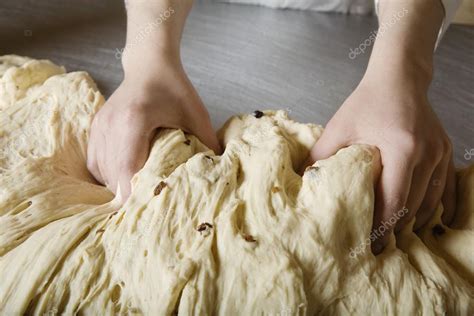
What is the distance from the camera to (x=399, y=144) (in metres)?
0.92

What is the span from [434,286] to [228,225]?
0.38 meters

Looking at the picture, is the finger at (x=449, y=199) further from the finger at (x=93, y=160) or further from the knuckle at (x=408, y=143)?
the finger at (x=93, y=160)

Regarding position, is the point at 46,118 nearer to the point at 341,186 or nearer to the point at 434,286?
the point at 341,186

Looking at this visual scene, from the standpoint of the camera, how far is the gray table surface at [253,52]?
5.41 ft

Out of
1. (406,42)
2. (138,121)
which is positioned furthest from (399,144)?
(138,121)

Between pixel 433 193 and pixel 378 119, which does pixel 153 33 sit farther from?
pixel 433 193

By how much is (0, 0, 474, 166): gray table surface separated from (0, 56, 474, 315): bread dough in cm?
64

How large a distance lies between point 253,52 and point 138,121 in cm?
96

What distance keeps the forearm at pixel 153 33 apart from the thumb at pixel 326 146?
417 millimetres

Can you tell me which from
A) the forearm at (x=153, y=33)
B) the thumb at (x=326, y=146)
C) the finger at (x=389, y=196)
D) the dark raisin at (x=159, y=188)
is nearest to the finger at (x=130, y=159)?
the dark raisin at (x=159, y=188)

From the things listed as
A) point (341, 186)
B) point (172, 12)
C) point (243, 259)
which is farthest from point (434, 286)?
point (172, 12)

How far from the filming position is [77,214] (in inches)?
37.2

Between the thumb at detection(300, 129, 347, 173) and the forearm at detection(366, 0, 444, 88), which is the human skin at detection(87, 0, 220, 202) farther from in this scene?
the forearm at detection(366, 0, 444, 88)

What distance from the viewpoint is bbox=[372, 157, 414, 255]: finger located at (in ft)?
2.96
